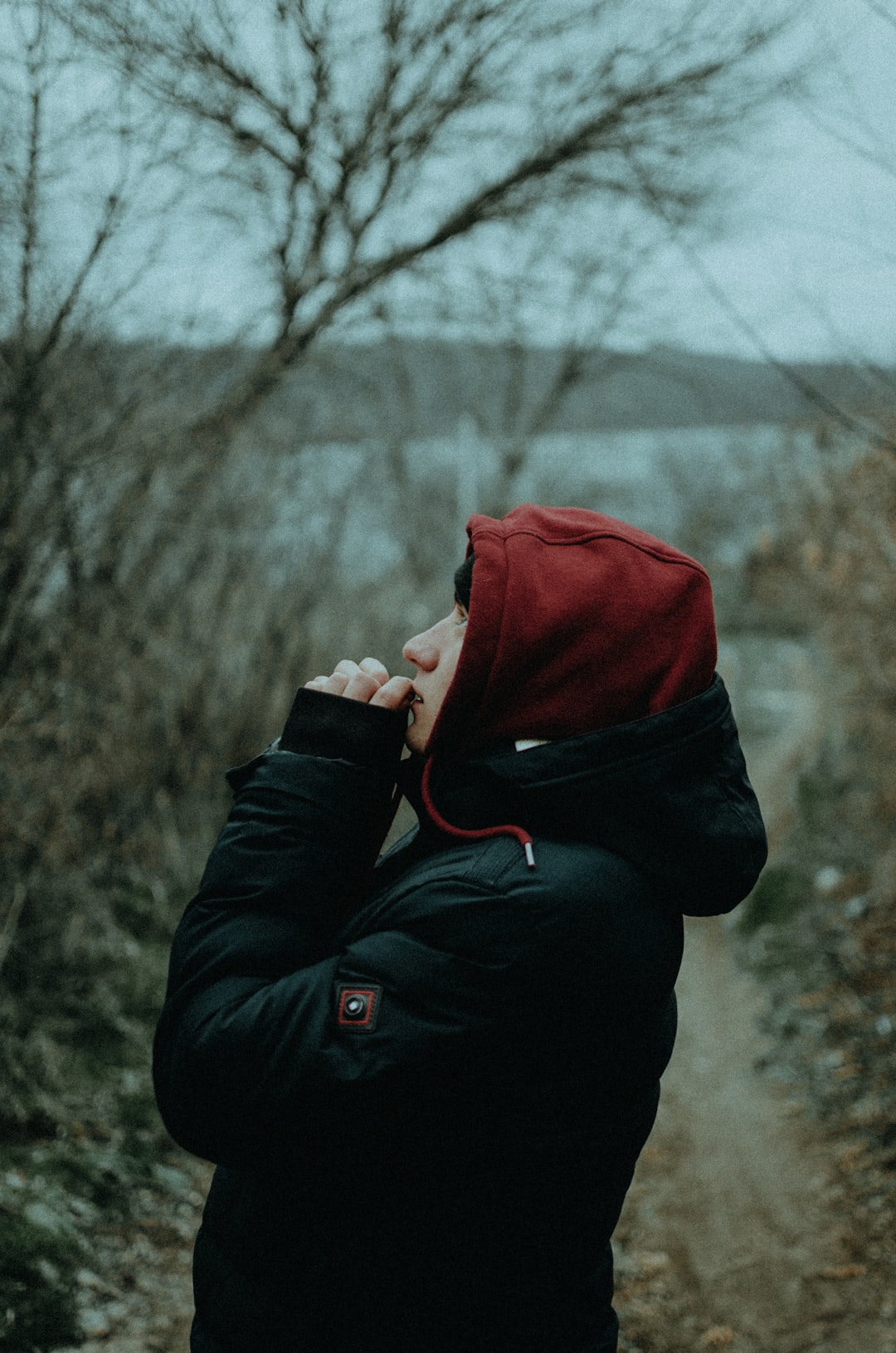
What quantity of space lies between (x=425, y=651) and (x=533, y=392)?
18.4 metres

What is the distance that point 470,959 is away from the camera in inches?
48.4

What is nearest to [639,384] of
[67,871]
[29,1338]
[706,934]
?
[706,934]

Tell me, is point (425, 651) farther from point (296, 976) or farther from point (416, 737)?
point (296, 976)

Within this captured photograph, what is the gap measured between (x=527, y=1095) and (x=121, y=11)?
387cm

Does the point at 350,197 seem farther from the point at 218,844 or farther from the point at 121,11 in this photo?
the point at 218,844

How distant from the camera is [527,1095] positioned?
1304mm

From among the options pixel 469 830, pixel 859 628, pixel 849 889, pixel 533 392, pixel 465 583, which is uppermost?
pixel 533 392

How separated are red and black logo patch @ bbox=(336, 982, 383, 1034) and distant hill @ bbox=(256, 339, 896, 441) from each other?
3.87 meters

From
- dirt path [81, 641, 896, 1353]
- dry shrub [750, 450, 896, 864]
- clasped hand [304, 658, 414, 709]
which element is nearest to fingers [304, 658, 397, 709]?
clasped hand [304, 658, 414, 709]

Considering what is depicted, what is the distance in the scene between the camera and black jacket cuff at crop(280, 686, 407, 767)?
1.45m

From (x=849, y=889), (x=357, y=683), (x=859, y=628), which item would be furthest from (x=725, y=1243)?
(x=859, y=628)

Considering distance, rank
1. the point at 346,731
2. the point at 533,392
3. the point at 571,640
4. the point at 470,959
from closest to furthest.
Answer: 1. the point at 470,959
2. the point at 571,640
3. the point at 346,731
4. the point at 533,392

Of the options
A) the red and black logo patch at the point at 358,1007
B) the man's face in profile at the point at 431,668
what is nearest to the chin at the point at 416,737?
the man's face in profile at the point at 431,668

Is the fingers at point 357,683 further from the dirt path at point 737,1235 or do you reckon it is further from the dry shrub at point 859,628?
the dry shrub at point 859,628
